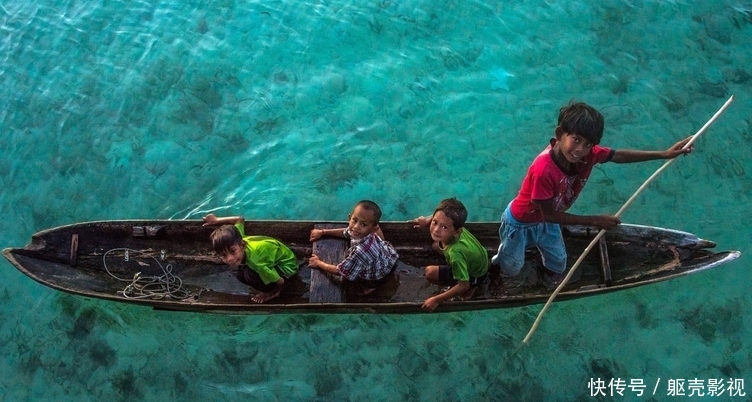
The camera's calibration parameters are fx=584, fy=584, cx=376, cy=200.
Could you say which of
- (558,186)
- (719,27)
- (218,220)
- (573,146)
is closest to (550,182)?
(558,186)

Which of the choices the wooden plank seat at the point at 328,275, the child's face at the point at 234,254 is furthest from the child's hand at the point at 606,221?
the child's face at the point at 234,254

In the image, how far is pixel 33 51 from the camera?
29.4 ft

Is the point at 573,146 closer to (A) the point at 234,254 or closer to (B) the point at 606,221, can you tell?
(B) the point at 606,221

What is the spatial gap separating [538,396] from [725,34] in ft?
19.8

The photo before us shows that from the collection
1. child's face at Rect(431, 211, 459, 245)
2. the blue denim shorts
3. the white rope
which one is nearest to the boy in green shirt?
the white rope

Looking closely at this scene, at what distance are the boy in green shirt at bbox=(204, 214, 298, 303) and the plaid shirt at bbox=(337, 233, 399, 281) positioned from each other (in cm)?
57

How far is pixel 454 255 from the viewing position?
17.0 ft

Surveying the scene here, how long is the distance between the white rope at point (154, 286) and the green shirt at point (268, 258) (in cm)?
108

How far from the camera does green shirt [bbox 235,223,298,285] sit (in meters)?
5.35

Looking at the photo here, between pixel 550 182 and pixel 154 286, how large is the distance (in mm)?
4199

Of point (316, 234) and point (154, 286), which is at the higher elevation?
point (316, 234)

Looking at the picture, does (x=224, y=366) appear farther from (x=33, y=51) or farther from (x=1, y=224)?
(x=33, y=51)

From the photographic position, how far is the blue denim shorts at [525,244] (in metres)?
5.30

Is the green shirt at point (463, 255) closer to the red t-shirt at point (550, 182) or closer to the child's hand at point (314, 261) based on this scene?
the red t-shirt at point (550, 182)
